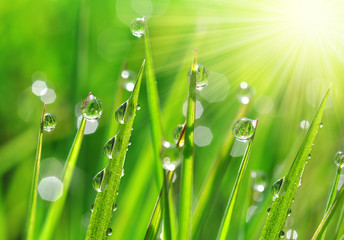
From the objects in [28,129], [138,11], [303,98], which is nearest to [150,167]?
[28,129]

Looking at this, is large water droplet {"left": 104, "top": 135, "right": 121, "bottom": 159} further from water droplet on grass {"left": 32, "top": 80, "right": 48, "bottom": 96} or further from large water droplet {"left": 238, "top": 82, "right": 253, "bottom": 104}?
water droplet on grass {"left": 32, "top": 80, "right": 48, "bottom": 96}

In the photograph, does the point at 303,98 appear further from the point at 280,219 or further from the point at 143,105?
the point at 280,219

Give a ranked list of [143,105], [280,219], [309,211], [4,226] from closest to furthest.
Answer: [280,219]
[4,226]
[309,211]
[143,105]

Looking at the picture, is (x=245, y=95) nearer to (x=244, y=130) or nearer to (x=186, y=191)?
(x=244, y=130)

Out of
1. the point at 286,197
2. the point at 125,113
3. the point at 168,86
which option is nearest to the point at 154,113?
the point at 125,113

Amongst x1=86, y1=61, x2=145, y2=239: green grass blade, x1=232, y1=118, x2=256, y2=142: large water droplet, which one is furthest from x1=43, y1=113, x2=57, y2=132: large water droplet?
x1=232, y1=118, x2=256, y2=142: large water droplet

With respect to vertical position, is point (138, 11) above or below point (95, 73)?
above

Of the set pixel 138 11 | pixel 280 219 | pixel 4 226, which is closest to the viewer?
pixel 280 219
